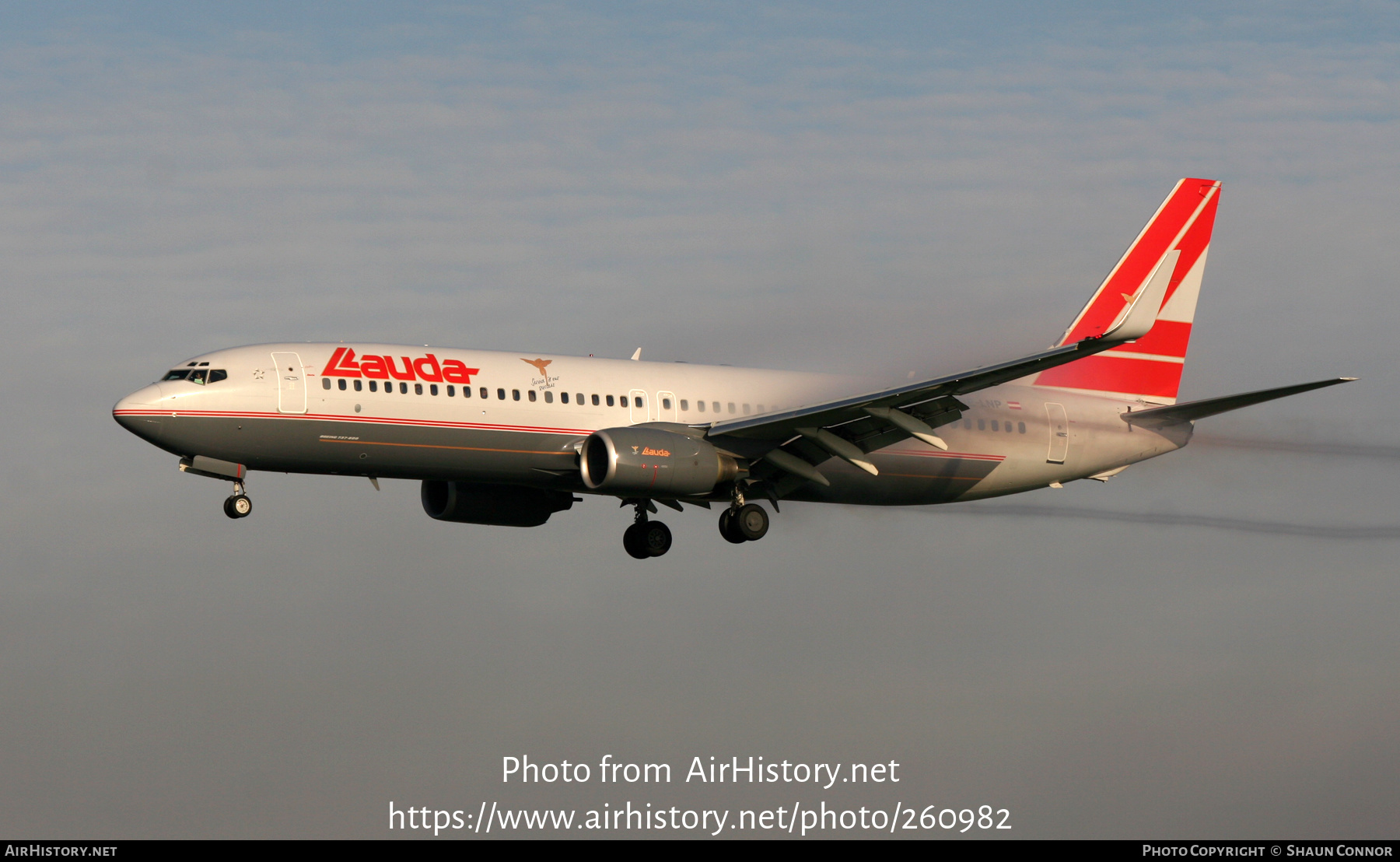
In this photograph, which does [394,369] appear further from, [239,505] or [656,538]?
[656,538]

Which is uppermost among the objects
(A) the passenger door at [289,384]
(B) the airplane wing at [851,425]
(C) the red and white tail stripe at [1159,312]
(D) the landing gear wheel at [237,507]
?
(C) the red and white tail stripe at [1159,312]

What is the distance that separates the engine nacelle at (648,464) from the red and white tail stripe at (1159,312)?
1443cm

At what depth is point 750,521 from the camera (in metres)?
45.3

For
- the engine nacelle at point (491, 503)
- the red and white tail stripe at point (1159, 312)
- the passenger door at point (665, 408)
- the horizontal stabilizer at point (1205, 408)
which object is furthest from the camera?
the red and white tail stripe at point (1159, 312)

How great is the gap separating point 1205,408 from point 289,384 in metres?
24.8

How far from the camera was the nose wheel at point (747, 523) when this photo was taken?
45281mm

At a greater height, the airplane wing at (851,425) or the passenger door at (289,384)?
the passenger door at (289,384)

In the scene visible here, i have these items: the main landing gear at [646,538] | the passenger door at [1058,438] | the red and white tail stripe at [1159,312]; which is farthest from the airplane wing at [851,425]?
the red and white tail stripe at [1159,312]

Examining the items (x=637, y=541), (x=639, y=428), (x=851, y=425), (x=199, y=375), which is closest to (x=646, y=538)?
(x=637, y=541)

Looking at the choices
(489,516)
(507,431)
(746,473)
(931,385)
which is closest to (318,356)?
(507,431)

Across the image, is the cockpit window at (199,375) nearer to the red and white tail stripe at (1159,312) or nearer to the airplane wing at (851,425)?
the airplane wing at (851,425)

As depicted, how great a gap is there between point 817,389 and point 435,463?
12013 millimetres

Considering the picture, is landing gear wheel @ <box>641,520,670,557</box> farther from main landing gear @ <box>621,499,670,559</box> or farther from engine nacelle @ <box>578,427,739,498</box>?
engine nacelle @ <box>578,427,739,498</box>

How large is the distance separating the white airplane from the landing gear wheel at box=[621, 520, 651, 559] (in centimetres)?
7
